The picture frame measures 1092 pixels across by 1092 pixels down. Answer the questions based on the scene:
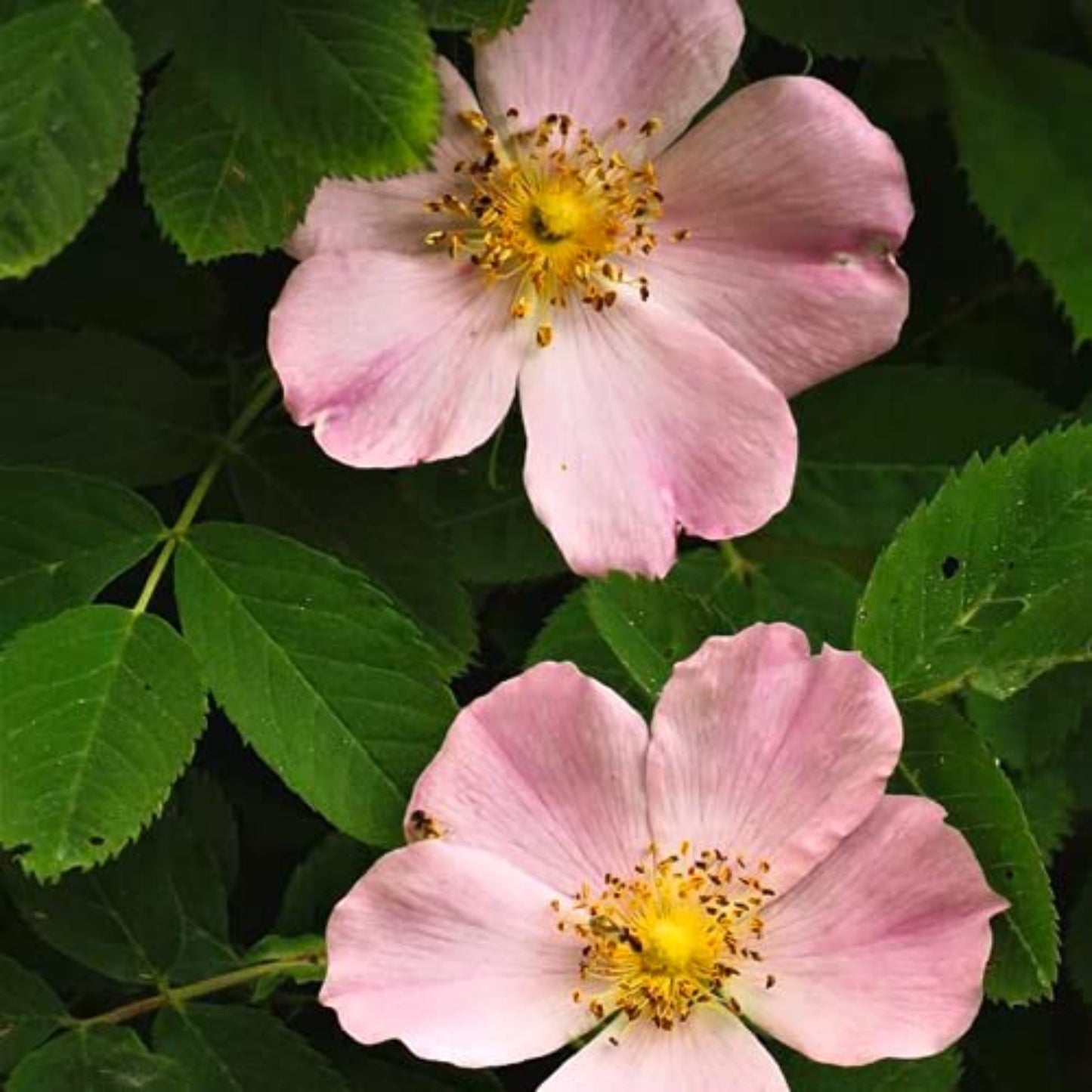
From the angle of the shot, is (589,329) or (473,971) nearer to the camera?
(473,971)

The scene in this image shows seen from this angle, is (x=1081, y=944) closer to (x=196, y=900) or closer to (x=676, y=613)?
(x=676, y=613)

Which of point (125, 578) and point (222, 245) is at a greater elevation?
point (222, 245)

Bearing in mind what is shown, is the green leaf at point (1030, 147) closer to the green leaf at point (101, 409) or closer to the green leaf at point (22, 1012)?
the green leaf at point (101, 409)

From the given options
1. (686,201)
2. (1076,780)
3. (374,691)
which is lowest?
(1076,780)

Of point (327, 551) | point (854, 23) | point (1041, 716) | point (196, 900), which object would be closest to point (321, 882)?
point (196, 900)

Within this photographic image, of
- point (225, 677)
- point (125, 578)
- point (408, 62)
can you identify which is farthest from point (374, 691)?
point (408, 62)

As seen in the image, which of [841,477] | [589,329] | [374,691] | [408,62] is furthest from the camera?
[841,477]

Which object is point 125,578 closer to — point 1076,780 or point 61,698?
point 61,698

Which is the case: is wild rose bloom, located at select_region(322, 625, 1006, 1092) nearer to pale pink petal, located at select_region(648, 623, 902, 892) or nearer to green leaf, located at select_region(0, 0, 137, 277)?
pale pink petal, located at select_region(648, 623, 902, 892)

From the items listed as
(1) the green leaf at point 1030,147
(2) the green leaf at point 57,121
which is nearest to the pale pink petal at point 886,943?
(1) the green leaf at point 1030,147
